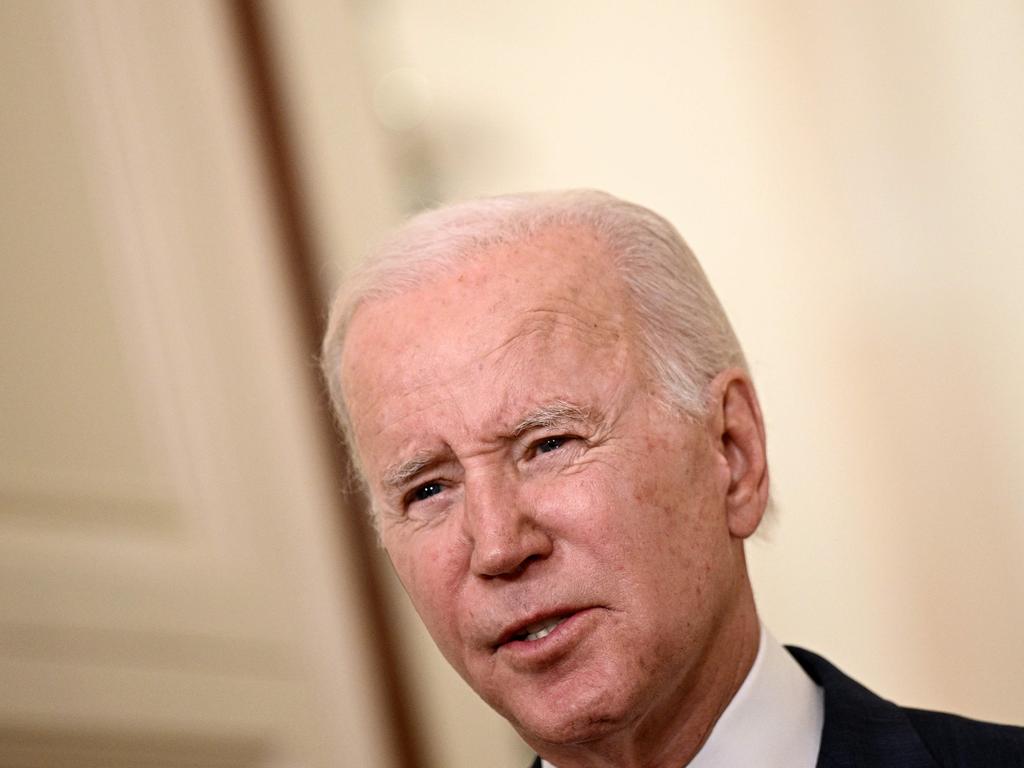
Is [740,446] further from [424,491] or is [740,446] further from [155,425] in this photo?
[155,425]

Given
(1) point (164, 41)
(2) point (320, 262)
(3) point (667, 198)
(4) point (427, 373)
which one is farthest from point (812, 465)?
(4) point (427, 373)

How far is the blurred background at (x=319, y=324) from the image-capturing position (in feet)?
10.1

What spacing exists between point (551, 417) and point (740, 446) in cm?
32

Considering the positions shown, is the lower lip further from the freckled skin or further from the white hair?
the white hair

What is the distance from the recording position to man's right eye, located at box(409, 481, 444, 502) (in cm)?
169

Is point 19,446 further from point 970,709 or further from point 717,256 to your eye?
point 970,709

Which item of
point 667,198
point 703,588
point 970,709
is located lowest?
point 970,709

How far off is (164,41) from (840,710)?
8.32 ft

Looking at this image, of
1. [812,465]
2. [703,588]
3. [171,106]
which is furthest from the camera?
[812,465]

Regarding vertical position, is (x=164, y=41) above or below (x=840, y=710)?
above

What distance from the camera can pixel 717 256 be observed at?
4066 mm

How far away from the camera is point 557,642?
5.03ft

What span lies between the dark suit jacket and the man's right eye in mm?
613

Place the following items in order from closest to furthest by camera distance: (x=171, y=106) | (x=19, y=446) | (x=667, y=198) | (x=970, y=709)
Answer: (x=19, y=446)
(x=171, y=106)
(x=970, y=709)
(x=667, y=198)
